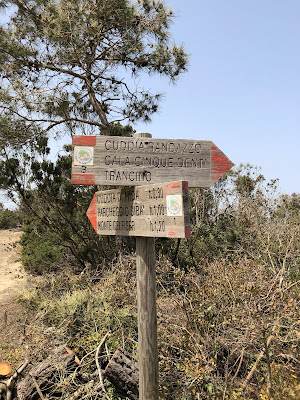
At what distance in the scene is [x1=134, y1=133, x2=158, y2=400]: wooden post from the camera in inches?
90.3

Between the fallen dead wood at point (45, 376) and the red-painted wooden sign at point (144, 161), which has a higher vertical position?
the red-painted wooden sign at point (144, 161)

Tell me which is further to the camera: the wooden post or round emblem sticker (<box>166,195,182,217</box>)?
the wooden post

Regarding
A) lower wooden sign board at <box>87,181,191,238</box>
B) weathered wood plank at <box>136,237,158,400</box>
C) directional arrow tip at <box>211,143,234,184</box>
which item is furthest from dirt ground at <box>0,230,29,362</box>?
directional arrow tip at <box>211,143,234,184</box>

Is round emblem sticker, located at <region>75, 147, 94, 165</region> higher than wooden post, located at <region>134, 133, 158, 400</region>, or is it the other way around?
round emblem sticker, located at <region>75, 147, 94, 165</region>

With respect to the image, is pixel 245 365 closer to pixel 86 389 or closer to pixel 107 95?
pixel 86 389

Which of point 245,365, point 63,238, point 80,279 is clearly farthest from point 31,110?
point 245,365

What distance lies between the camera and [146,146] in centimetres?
224

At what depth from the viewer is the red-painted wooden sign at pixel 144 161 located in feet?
7.22

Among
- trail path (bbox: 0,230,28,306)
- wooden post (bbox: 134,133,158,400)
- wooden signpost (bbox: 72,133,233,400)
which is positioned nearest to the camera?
wooden signpost (bbox: 72,133,233,400)

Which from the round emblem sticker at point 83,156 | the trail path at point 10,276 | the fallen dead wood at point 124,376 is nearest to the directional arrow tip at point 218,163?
the round emblem sticker at point 83,156

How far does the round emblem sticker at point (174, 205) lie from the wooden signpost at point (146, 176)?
60 mm

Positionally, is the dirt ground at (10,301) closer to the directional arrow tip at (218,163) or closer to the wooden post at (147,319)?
the wooden post at (147,319)

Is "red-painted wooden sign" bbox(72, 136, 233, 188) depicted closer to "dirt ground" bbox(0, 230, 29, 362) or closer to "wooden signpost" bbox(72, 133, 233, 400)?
"wooden signpost" bbox(72, 133, 233, 400)

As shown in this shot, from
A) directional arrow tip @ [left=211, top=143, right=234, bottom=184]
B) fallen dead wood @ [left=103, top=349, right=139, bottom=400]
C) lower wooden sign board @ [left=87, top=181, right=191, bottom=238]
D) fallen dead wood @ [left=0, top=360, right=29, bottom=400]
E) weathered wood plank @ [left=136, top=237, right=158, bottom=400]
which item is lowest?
fallen dead wood @ [left=0, top=360, right=29, bottom=400]
